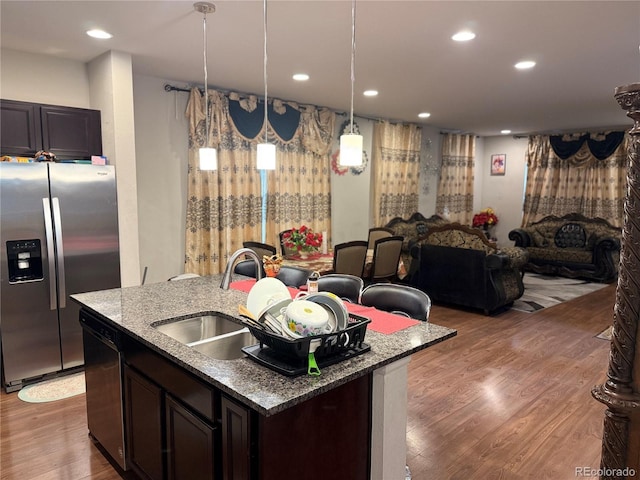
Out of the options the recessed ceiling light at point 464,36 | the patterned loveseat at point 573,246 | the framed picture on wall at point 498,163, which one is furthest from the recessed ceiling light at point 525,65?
the framed picture on wall at point 498,163

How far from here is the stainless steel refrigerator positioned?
3.31 meters

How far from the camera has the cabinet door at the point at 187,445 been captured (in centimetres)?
167

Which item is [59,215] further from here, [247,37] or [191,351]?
[191,351]

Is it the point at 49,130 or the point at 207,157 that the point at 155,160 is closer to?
the point at 49,130

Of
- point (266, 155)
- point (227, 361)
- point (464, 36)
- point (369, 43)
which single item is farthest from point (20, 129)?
point (464, 36)

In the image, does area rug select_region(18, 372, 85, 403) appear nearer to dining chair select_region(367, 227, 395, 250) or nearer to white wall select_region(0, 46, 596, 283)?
white wall select_region(0, 46, 596, 283)

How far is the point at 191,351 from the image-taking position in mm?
1793

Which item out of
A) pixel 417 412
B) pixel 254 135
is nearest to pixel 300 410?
pixel 417 412

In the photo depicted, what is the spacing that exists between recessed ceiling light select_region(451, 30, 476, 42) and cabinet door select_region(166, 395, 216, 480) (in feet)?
10.2

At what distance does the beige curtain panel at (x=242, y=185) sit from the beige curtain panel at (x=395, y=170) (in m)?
1.17

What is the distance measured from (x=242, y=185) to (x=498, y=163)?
22.2 ft

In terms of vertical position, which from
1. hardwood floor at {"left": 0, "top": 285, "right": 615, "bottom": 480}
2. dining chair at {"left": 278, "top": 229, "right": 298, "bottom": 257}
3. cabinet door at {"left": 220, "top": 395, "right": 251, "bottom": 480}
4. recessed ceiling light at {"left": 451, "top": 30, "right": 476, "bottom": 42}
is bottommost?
hardwood floor at {"left": 0, "top": 285, "right": 615, "bottom": 480}

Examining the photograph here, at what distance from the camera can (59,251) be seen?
137 inches

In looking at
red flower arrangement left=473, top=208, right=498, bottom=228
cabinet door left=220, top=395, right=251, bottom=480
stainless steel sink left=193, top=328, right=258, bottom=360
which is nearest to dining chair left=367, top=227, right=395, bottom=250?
red flower arrangement left=473, top=208, right=498, bottom=228
